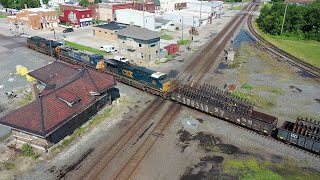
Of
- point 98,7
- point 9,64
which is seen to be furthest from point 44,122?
point 98,7

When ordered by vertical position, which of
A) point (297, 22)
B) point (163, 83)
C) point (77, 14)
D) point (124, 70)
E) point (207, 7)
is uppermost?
point (207, 7)

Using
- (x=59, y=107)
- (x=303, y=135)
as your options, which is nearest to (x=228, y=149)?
(x=303, y=135)

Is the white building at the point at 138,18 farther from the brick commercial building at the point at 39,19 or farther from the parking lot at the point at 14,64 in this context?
the parking lot at the point at 14,64

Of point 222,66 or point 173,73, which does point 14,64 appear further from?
point 222,66

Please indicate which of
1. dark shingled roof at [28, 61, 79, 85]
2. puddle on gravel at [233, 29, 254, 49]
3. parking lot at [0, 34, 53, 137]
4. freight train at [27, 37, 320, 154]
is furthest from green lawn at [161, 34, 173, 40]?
dark shingled roof at [28, 61, 79, 85]

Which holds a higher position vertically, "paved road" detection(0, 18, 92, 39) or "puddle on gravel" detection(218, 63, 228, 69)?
"paved road" detection(0, 18, 92, 39)

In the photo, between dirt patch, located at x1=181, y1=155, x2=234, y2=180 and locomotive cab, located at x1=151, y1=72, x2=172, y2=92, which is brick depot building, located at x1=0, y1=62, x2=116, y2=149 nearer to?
locomotive cab, located at x1=151, y1=72, x2=172, y2=92
